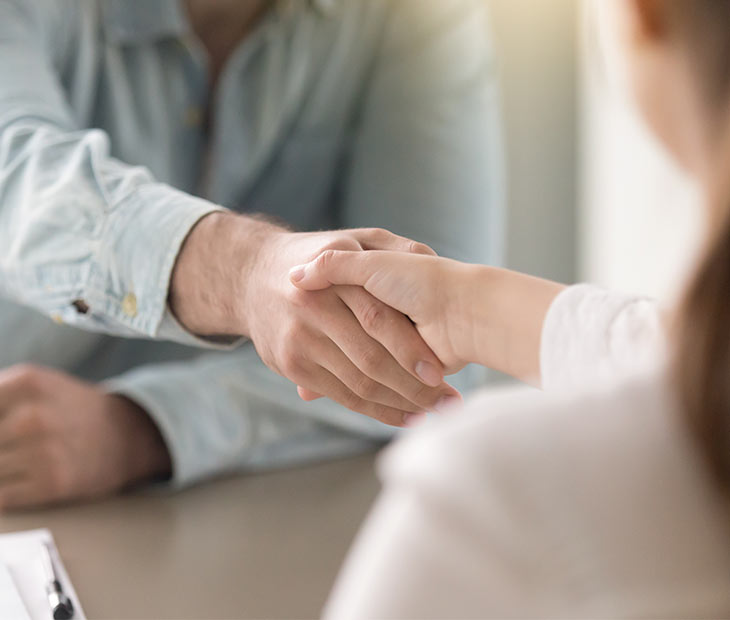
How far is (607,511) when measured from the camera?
0.25 meters

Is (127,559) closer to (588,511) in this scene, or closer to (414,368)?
(414,368)

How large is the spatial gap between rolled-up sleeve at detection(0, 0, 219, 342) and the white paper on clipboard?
14 cm

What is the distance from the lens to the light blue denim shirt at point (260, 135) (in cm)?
70

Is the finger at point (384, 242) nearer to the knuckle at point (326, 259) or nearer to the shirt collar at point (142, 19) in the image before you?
the knuckle at point (326, 259)

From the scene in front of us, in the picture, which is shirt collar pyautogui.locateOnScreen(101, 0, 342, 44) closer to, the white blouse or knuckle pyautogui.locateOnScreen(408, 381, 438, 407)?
knuckle pyautogui.locateOnScreen(408, 381, 438, 407)

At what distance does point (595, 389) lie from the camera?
263mm

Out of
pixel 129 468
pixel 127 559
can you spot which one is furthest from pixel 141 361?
pixel 127 559

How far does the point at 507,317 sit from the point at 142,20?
0.45 meters

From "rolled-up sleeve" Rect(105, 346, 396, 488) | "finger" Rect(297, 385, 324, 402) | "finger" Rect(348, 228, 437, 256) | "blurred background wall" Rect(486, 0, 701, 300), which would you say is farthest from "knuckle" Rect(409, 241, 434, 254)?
"blurred background wall" Rect(486, 0, 701, 300)

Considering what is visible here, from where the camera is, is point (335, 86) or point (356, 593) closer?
point (356, 593)

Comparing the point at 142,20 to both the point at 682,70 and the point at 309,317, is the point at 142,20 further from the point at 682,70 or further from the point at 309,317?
the point at 682,70

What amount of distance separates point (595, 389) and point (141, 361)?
624mm

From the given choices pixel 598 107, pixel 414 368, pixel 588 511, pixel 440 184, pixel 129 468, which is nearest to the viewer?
pixel 588 511

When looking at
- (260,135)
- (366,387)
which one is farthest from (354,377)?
(260,135)
